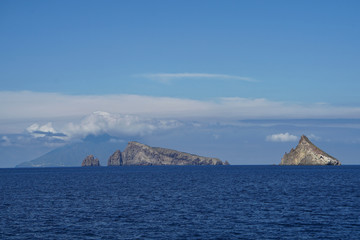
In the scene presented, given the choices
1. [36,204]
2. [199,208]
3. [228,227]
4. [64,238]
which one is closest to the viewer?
[64,238]

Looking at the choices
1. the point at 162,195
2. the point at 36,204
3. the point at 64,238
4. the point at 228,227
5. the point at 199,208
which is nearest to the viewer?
the point at 64,238

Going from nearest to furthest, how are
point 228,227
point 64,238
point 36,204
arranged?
point 64,238 → point 228,227 → point 36,204

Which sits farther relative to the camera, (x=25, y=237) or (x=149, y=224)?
(x=149, y=224)

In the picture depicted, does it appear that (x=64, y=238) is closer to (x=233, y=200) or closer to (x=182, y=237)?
(x=182, y=237)

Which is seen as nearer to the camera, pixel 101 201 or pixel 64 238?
pixel 64 238

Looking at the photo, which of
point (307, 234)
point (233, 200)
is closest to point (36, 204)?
point (233, 200)

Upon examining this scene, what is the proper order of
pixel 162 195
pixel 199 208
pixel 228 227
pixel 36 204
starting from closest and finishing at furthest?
pixel 228 227 < pixel 199 208 < pixel 36 204 < pixel 162 195

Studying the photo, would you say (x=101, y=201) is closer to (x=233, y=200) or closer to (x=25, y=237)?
(x=233, y=200)

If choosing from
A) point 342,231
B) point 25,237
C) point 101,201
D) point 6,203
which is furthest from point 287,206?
point 6,203

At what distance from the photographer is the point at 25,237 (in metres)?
53.9

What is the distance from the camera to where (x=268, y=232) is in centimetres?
5625

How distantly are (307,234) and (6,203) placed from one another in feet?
205

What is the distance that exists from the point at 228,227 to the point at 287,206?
23.4 meters

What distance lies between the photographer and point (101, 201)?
90.5 metres
